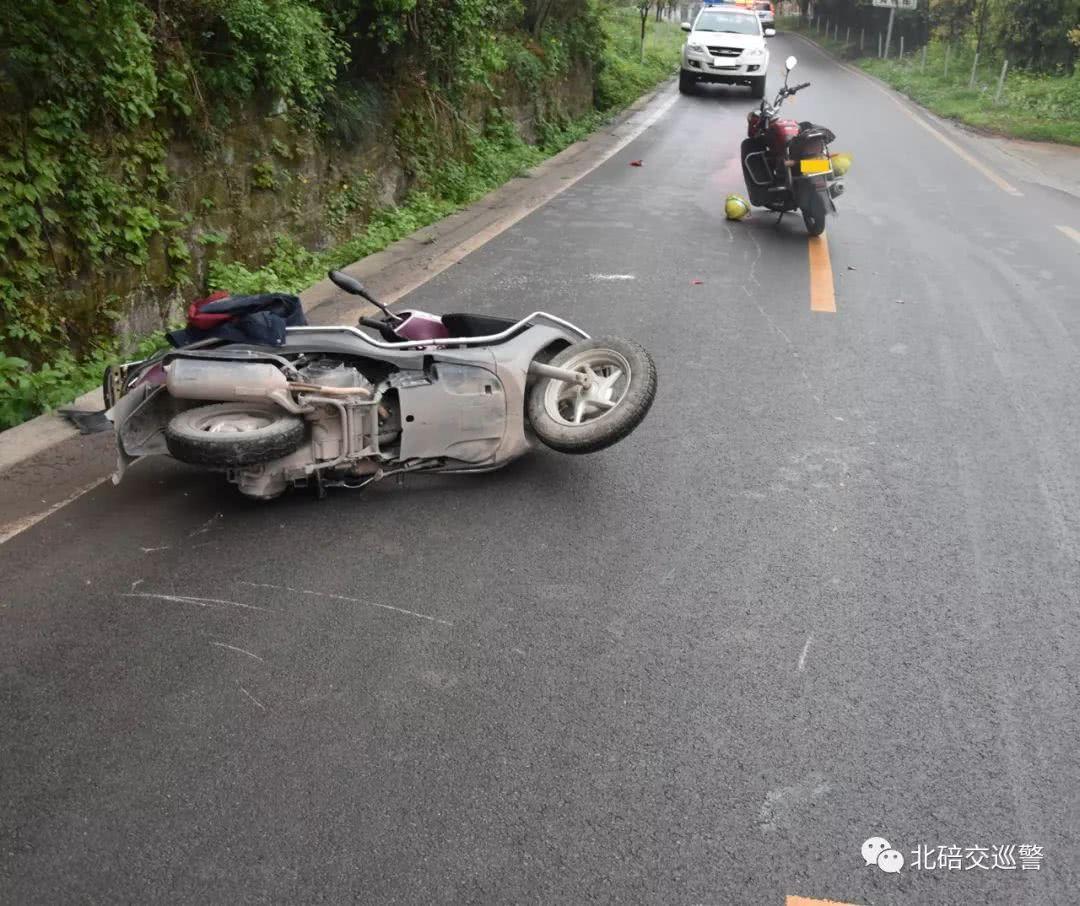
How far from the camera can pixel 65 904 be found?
2.74 meters

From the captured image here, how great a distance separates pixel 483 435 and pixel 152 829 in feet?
8.44

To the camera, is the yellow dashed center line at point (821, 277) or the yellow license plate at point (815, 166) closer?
the yellow dashed center line at point (821, 277)

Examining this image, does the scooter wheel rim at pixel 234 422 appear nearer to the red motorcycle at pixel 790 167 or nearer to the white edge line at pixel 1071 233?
the red motorcycle at pixel 790 167

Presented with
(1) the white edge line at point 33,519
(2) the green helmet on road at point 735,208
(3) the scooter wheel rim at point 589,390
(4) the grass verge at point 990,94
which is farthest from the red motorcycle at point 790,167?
(4) the grass verge at point 990,94

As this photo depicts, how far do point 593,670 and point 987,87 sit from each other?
31.2m

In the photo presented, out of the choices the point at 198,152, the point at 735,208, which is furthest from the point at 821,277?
the point at 198,152

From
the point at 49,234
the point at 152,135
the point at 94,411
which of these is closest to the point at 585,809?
the point at 94,411

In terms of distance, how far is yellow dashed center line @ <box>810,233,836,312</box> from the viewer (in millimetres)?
8742

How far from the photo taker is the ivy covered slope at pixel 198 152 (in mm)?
6188

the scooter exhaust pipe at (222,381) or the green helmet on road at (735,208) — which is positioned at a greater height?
the scooter exhaust pipe at (222,381)

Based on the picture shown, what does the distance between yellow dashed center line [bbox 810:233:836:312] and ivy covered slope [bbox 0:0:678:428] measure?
4216 mm

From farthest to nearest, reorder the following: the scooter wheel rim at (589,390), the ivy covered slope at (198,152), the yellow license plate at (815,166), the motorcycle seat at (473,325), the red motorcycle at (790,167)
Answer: the red motorcycle at (790,167) < the yellow license plate at (815,166) < the ivy covered slope at (198,152) < the motorcycle seat at (473,325) < the scooter wheel rim at (589,390)

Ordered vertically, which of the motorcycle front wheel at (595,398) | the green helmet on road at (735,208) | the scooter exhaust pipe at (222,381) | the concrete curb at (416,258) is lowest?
the concrete curb at (416,258)

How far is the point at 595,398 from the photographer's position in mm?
5281
